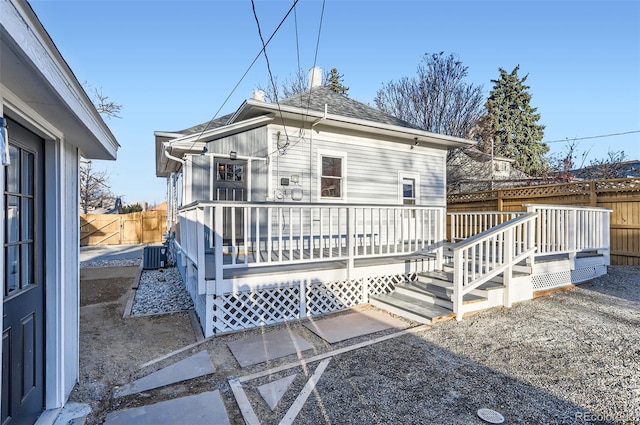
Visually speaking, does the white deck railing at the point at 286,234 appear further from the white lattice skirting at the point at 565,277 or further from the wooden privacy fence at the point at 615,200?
the wooden privacy fence at the point at 615,200

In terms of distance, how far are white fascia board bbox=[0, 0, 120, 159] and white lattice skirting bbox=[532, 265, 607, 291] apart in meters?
6.44

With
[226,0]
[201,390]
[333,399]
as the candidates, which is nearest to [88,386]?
[201,390]

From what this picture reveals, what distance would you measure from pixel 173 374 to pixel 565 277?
6.55 m

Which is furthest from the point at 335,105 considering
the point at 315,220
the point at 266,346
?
the point at 266,346

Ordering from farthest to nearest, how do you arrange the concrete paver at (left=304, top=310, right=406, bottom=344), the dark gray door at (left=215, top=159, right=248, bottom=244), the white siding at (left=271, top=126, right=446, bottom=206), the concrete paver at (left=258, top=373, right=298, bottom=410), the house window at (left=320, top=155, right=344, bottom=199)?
1. the house window at (left=320, top=155, right=344, bottom=199)
2. the dark gray door at (left=215, top=159, right=248, bottom=244)
3. the white siding at (left=271, top=126, right=446, bottom=206)
4. the concrete paver at (left=304, top=310, right=406, bottom=344)
5. the concrete paver at (left=258, top=373, right=298, bottom=410)

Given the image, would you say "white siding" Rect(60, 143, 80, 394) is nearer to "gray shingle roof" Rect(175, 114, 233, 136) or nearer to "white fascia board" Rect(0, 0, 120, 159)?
"white fascia board" Rect(0, 0, 120, 159)

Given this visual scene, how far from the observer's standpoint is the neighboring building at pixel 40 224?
6.06 ft

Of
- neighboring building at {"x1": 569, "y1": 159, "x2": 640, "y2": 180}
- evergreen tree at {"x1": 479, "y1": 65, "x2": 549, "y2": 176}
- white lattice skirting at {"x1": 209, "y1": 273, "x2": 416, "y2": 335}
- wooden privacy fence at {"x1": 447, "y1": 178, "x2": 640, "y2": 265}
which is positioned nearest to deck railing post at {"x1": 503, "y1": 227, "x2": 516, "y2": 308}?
white lattice skirting at {"x1": 209, "y1": 273, "x2": 416, "y2": 335}

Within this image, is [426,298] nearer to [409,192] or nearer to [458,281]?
[458,281]

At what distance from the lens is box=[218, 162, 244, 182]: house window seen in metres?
7.53

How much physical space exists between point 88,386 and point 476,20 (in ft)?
43.6

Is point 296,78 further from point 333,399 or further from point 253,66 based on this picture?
point 333,399

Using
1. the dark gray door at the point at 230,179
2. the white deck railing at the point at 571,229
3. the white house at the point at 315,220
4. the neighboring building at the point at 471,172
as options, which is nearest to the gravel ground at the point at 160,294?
the white house at the point at 315,220

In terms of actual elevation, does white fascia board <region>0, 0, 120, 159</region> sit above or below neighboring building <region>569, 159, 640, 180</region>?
below
